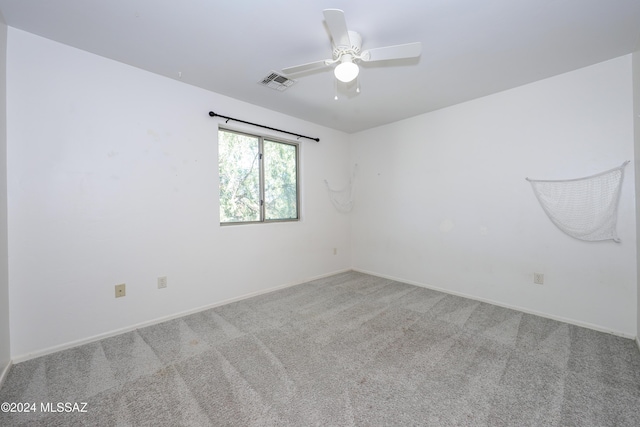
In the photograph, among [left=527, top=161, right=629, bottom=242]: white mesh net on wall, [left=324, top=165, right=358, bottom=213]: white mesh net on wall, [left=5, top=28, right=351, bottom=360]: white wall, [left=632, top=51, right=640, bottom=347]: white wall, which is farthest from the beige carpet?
[left=324, top=165, right=358, bottom=213]: white mesh net on wall

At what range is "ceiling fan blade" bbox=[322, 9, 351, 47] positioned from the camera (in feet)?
4.43

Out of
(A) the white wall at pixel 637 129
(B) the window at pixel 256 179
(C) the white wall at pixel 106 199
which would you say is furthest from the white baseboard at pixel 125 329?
(A) the white wall at pixel 637 129

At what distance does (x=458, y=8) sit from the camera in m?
1.61

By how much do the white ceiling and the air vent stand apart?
62 millimetres

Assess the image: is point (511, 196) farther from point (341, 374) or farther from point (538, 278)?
point (341, 374)

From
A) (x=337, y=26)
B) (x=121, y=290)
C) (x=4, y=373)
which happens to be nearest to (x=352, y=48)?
(x=337, y=26)

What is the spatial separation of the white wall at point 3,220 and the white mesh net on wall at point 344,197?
331cm

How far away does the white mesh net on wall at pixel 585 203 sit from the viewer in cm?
218

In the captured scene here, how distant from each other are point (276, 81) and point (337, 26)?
1.18m

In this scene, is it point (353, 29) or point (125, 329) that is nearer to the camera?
point (353, 29)

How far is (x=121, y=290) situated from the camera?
2.22 metres

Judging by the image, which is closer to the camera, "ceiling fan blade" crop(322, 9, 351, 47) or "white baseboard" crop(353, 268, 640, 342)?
"ceiling fan blade" crop(322, 9, 351, 47)

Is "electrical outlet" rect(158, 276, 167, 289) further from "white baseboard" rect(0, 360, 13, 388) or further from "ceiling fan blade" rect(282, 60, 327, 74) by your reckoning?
"ceiling fan blade" rect(282, 60, 327, 74)

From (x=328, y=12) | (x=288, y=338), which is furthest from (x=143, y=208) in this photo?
(x=328, y=12)
